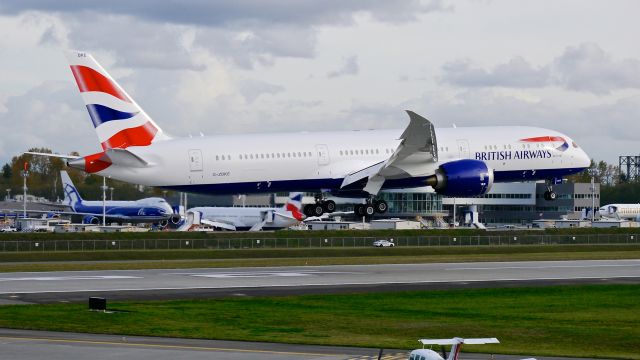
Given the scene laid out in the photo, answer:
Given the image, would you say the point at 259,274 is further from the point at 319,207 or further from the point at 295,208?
the point at 295,208

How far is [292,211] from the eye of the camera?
144125 millimetres

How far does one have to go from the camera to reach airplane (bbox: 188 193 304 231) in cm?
14425

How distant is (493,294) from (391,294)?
14.9ft

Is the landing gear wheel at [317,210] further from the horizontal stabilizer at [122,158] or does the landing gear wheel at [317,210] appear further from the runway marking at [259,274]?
the runway marking at [259,274]

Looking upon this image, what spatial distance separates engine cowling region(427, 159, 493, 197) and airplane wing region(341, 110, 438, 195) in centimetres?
113

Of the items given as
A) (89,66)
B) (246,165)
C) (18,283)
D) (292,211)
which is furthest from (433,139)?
(292,211)

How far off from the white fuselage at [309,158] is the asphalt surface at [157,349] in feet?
122

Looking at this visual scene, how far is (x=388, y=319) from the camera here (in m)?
38.4

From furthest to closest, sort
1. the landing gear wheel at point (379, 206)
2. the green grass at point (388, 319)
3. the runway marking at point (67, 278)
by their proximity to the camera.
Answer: the landing gear wheel at point (379, 206), the runway marking at point (67, 278), the green grass at point (388, 319)

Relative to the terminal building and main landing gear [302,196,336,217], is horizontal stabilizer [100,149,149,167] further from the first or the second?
the terminal building

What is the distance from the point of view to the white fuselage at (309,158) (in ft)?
229

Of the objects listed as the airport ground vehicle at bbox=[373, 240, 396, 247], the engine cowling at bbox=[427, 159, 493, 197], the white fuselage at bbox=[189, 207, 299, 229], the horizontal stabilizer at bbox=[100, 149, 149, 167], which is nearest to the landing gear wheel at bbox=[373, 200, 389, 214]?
the engine cowling at bbox=[427, 159, 493, 197]

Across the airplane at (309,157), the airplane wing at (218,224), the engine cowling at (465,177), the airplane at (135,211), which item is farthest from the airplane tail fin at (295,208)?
the engine cowling at (465,177)

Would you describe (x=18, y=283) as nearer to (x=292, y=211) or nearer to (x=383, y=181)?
(x=383, y=181)
